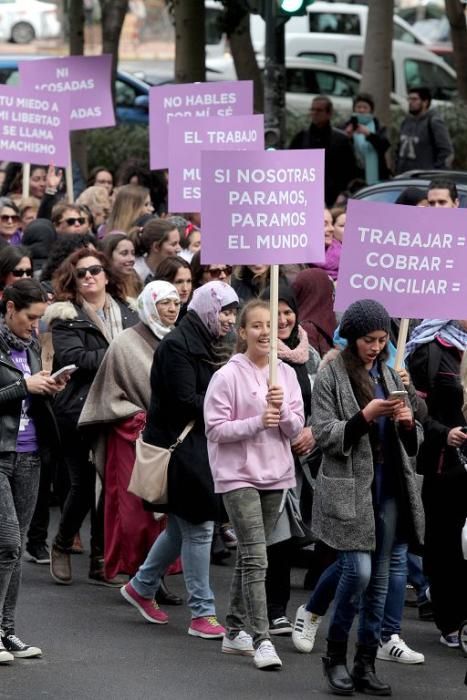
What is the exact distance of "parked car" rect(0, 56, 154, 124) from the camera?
85.0ft

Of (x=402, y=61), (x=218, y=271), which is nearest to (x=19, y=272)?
(x=218, y=271)

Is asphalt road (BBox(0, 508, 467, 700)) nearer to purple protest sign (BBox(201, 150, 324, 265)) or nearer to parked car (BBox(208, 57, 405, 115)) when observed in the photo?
purple protest sign (BBox(201, 150, 324, 265))

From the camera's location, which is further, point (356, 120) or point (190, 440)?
point (356, 120)

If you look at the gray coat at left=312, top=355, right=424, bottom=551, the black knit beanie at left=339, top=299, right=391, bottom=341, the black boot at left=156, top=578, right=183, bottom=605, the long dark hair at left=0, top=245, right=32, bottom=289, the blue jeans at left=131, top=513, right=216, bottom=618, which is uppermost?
the black knit beanie at left=339, top=299, right=391, bottom=341

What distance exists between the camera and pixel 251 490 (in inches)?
318

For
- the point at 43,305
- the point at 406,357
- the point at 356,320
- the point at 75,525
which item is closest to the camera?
the point at 356,320

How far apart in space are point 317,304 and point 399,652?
2781 millimetres

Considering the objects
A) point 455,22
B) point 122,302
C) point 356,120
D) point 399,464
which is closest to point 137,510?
point 122,302

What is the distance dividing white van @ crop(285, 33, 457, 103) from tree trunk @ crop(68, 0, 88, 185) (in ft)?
27.2

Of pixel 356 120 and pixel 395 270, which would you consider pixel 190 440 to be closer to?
pixel 395 270

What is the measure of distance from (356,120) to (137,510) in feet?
31.7

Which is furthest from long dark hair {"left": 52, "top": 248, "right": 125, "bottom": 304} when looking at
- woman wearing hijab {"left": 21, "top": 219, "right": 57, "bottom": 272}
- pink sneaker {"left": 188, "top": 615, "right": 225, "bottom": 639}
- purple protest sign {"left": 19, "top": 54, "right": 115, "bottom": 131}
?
purple protest sign {"left": 19, "top": 54, "right": 115, "bottom": 131}

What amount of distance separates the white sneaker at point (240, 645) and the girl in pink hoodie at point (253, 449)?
0.16m

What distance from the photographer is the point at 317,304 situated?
34.3 feet
